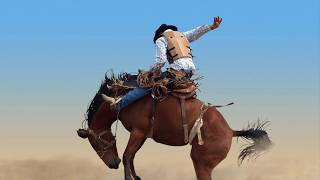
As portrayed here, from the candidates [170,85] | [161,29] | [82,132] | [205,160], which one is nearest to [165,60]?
[170,85]

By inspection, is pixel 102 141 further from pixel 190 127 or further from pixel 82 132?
pixel 190 127

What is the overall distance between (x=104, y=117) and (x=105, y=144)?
2.09 ft

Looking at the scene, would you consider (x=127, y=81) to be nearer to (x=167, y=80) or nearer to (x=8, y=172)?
(x=167, y=80)

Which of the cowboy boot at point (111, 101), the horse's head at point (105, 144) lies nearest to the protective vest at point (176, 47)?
the cowboy boot at point (111, 101)

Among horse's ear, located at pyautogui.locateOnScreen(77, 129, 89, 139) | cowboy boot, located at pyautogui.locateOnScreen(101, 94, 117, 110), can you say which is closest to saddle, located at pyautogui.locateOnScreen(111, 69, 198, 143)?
cowboy boot, located at pyautogui.locateOnScreen(101, 94, 117, 110)

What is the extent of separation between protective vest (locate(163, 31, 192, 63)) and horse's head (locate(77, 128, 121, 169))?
2422 mm

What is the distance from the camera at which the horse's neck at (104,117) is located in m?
16.2

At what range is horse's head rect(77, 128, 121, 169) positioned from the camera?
16375mm

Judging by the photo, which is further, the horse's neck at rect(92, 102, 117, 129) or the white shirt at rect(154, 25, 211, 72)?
the horse's neck at rect(92, 102, 117, 129)

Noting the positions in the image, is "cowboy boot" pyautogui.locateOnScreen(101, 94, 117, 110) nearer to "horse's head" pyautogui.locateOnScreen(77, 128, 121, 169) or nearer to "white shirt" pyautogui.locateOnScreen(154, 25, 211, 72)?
"horse's head" pyautogui.locateOnScreen(77, 128, 121, 169)

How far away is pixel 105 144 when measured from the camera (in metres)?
16.4

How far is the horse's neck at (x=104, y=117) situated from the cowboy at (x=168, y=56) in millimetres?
525

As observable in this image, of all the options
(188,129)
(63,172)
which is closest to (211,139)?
(188,129)

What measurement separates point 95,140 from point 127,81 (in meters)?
1.63
